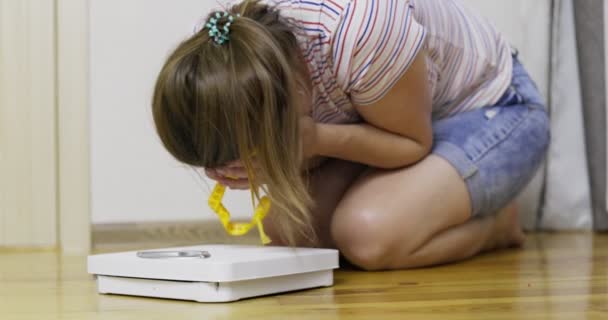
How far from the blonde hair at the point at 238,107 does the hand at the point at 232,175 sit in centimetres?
2

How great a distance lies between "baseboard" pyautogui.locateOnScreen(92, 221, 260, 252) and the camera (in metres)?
1.60

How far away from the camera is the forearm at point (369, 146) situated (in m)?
1.11

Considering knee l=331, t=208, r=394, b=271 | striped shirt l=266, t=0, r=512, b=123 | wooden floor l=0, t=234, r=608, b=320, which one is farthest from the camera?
knee l=331, t=208, r=394, b=271

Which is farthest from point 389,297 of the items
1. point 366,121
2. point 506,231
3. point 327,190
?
point 506,231

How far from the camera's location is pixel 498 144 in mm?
1286

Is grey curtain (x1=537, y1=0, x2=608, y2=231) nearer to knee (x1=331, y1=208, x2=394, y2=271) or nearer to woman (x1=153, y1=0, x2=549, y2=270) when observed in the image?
woman (x1=153, y1=0, x2=549, y2=270)

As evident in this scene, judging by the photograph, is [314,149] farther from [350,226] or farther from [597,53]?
[597,53]

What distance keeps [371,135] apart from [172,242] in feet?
2.10

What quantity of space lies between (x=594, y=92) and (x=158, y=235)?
37.9 inches

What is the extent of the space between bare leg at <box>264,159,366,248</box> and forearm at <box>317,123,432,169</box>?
12 centimetres

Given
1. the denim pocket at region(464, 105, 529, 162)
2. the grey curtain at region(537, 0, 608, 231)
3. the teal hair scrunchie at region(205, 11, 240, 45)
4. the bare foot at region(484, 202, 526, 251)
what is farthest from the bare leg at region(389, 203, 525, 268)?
the teal hair scrunchie at region(205, 11, 240, 45)

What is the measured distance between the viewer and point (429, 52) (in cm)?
123

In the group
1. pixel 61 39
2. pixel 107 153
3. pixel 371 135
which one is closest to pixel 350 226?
pixel 371 135

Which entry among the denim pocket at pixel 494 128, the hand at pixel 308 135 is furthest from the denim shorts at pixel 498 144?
the hand at pixel 308 135
